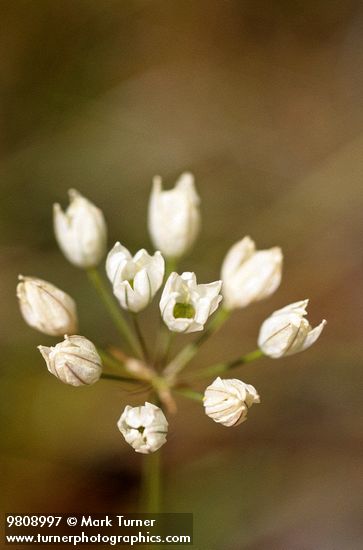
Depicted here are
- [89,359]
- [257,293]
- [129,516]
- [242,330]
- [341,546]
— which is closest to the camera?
[89,359]

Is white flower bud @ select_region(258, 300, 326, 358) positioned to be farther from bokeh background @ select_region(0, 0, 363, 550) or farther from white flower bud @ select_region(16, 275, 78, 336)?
bokeh background @ select_region(0, 0, 363, 550)

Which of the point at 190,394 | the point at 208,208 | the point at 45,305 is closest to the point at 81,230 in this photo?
the point at 45,305

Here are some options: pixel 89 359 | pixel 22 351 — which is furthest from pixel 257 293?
pixel 22 351

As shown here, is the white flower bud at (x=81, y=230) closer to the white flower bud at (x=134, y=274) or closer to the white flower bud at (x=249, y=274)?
the white flower bud at (x=134, y=274)

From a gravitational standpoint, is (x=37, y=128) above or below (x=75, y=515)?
above

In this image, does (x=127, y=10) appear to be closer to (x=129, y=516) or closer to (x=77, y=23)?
(x=77, y=23)

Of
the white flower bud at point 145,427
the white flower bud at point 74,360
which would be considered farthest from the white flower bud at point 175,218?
the white flower bud at point 145,427
